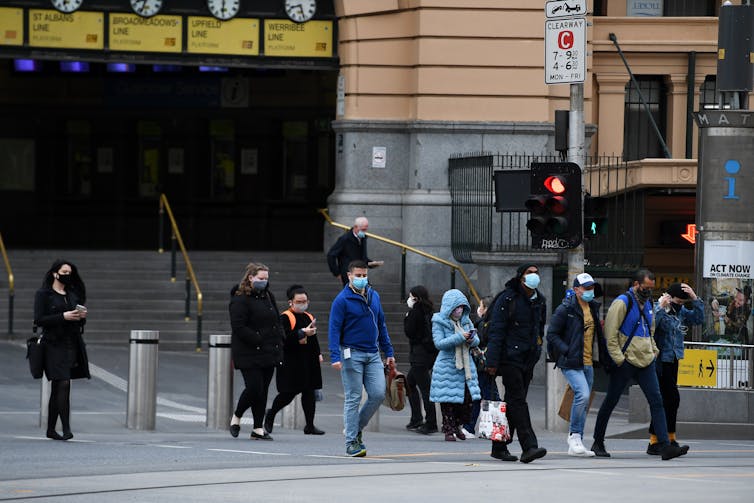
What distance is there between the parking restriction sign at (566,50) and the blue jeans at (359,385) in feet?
16.3

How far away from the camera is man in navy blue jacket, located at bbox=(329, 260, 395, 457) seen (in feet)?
46.3

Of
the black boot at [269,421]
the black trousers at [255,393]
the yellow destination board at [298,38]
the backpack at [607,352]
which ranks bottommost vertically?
the black boot at [269,421]

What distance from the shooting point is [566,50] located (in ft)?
59.1

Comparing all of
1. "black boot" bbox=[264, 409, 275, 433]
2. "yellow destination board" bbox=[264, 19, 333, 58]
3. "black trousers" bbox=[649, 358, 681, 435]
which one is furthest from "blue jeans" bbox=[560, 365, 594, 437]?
"yellow destination board" bbox=[264, 19, 333, 58]

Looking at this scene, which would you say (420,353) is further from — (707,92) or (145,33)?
(707,92)

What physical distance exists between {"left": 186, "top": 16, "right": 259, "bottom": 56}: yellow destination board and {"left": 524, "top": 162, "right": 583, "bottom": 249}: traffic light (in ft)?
35.3

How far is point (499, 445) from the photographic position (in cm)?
1408

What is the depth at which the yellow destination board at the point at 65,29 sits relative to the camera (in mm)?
26719

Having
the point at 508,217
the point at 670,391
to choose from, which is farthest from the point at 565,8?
the point at 508,217

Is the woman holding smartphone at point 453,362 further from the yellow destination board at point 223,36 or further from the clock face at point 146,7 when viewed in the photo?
the clock face at point 146,7

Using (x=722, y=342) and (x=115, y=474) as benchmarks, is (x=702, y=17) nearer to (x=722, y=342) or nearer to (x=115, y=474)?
(x=722, y=342)

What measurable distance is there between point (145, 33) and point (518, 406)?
48.2 feet

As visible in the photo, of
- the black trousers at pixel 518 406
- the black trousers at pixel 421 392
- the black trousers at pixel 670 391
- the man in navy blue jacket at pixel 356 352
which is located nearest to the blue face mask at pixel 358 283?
the man in navy blue jacket at pixel 356 352

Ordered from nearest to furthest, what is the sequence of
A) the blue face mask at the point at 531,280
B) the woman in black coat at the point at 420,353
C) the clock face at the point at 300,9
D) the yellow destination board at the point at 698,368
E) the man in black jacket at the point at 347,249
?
the blue face mask at the point at 531,280
the woman in black coat at the point at 420,353
the yellow destination board at the point at 698,368
the man in black jacket at the point at 347,249
the clock face at the point at 300,9
